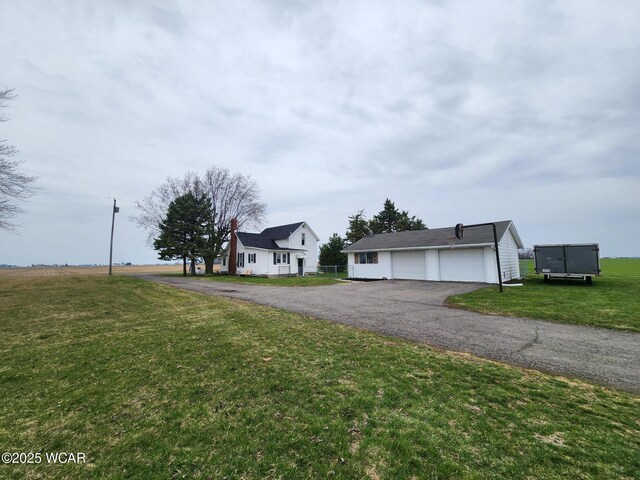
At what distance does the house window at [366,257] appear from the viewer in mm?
A: 25094

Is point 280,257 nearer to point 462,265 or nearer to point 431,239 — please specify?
point 431,239

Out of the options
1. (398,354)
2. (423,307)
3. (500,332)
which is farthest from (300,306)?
(500,332)

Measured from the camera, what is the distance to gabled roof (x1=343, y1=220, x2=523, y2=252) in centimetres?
1959

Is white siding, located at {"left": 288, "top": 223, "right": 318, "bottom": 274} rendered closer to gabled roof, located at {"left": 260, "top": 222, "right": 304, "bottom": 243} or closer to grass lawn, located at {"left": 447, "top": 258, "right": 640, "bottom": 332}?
gabled roof, located at {"left": 260, "top": 222, "right": 304, "bottom": 243}

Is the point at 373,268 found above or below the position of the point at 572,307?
above

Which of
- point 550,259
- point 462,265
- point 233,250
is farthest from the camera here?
point 233,250

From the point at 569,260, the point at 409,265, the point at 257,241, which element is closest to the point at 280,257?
the point at 257,241

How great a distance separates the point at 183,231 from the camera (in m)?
32.7

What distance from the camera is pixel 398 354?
4.99 m

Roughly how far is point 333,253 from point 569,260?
73.9ft

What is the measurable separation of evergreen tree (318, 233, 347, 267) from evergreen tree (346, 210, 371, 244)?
33.5ft

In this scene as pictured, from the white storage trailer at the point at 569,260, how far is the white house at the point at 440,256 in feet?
7.46

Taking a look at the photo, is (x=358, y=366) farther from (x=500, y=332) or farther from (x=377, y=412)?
(x=500, y=332)

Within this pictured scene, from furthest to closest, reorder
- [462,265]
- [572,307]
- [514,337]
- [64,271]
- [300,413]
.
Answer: [64,271], [462,265], [572,307], [514,337], [300,413]
